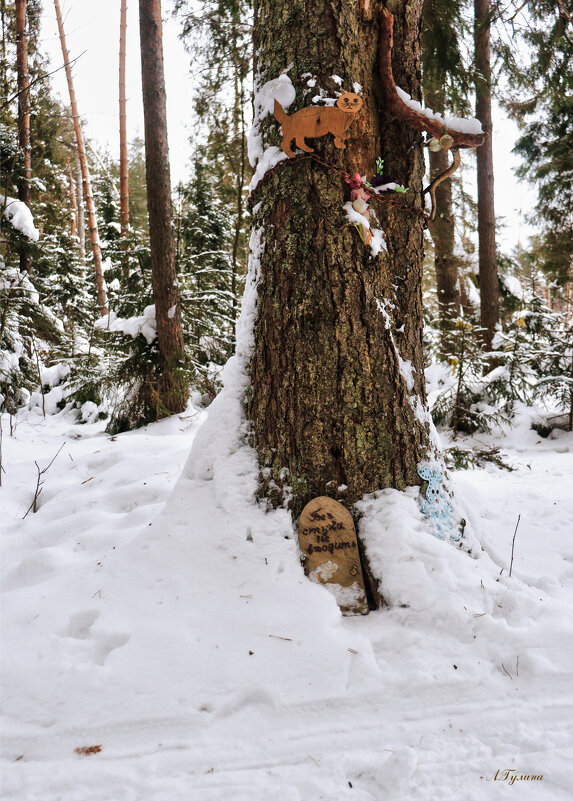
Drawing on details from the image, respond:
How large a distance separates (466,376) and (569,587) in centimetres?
378

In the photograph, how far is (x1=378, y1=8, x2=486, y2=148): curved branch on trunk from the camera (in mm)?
1760

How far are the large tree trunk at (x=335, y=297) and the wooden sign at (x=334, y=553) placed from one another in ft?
0.30

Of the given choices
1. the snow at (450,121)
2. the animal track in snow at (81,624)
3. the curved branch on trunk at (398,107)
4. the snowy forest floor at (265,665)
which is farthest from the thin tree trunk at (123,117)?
the animal track in snow at (81,624)

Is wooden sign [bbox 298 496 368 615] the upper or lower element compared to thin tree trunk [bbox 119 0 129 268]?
lower

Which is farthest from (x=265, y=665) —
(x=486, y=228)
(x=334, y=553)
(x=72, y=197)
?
(x=72, y=197)

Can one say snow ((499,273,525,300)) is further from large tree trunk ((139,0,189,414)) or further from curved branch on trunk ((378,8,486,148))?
curved branch on trunk ((378,8,486,148))

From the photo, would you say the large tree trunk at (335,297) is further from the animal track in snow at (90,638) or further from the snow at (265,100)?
the animal track in snow at (90,638)

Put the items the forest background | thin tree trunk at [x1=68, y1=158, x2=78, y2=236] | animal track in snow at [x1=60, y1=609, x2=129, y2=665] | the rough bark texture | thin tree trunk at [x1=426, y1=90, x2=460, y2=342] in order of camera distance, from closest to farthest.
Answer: animal track in snow at [x1=60, y1=609, x2=129, y2=665] < the forest background < the rough bark texture < thin tree trunk at [x1=426, y1=90, x2=460, y2=342] < thin tree trunk at [x1=68, y1=158, x2=78, y2=236]

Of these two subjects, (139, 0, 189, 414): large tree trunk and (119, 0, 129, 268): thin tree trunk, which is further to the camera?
(119, 0, 129, 268): thin tree trunk

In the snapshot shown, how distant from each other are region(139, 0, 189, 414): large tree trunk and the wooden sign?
343 cm

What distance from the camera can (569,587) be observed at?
1.84 m

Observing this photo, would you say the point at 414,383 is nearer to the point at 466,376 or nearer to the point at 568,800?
the point at 568,800

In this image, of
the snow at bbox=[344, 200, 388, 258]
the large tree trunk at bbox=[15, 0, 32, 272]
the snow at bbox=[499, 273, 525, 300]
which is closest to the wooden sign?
the snow at bbox=[344, 200, 388, 258]

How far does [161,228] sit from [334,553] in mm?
4354
